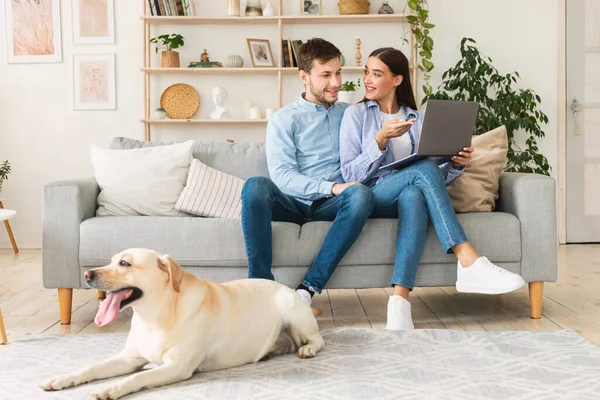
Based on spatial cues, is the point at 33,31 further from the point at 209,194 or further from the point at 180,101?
the point at 209,194

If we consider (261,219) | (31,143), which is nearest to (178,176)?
(261,219)

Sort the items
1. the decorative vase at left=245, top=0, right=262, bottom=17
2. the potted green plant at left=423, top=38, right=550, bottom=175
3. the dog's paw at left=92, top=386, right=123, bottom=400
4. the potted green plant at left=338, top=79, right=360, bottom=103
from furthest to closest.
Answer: the decorative vase at left=245, top=0, right=262, bottom=17, the potted green plant at left=338, top=79, right=360, bottom=103, the potted green plant at left=423, top=38, right=550, bottom=175, the dog's paw at left=92, top=386, right=123, bottom=400

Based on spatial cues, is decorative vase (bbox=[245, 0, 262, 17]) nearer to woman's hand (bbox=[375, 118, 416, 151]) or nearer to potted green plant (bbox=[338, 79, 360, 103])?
potted green plant (bbox=[338, 79, 360, 103])

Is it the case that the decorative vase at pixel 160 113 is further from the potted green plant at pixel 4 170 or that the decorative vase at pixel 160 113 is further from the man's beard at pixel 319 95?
the man's beard at pixel 319 95

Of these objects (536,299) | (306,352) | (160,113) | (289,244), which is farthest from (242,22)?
(306,352)

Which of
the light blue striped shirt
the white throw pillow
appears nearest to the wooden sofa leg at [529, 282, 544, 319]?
the light blue striped shirt

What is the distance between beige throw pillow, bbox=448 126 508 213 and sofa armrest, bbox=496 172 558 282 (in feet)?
0.51

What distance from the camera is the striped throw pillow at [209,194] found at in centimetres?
310

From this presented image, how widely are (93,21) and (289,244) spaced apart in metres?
3.29

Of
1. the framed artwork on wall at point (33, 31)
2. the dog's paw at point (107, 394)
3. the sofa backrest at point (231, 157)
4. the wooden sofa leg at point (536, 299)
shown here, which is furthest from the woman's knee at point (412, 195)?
the framed artwork on wall at point (33, 31)

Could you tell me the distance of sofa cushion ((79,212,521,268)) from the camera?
280cm

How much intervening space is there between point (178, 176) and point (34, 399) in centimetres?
152

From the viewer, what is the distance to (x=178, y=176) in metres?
3.21

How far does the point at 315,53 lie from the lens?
10.0ft
